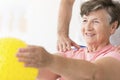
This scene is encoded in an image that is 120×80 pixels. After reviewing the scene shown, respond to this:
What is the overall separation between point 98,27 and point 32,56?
703 mm

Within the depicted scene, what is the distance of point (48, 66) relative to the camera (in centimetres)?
82

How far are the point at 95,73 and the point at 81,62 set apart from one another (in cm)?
→ 6

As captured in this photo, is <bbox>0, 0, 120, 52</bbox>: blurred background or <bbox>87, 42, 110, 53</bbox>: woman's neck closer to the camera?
<bbox>87, 42, 110, 53</bbox>: woman's neck

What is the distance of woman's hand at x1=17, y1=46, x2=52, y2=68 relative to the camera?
2.50 ft

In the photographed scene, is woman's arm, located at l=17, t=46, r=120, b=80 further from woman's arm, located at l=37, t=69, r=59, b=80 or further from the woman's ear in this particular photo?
woman's arm, located at l=37, t=69, r=59, b=80

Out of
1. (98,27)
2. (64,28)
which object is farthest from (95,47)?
(64,28)

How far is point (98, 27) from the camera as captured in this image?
141 centimetres

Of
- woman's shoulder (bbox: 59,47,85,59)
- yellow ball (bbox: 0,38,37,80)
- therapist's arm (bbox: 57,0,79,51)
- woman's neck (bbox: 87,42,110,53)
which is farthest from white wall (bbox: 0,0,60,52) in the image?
yellow ball (bbox: 0,38,37,80)

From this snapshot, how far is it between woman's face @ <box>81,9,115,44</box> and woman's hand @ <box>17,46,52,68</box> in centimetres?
64

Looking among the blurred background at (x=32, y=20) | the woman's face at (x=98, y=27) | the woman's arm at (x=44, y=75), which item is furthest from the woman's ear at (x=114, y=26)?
the blurred background at (x=32, y=20)

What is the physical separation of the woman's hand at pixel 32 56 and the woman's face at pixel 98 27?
64cm

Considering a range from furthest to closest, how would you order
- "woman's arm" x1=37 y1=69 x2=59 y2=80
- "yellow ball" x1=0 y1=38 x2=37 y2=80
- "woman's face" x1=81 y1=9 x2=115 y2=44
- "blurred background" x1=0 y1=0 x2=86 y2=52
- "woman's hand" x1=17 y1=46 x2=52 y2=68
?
"blurred background" x1=0 y1=0 x2=86 y2=52 → "woman's arm" x1=37 y1=69 x2=59 y2=80 → "woman's face" x1=81 y1=9 x2=115 y2=44 → "yellow ball" x1=0 y1=38 x2=37 y2=80 → "woman's hand" x1=17 y1=46 x2=52 y2=68

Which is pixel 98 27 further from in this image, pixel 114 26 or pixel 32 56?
pixel 32 56

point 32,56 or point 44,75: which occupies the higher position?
point 32,56
